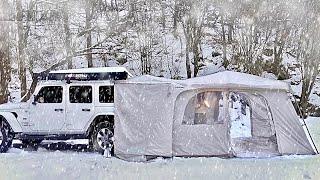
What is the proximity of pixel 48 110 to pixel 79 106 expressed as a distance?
80 cm

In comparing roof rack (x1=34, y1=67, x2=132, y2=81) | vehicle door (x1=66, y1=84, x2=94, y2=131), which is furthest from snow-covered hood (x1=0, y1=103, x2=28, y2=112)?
vehicle door (x1=66, y1=84, x2=94, y2=131)

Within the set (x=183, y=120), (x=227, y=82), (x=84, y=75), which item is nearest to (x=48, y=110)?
(x=84, y=75)

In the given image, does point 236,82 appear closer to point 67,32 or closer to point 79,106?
point 79,106

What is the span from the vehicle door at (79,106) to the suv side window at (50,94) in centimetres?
26

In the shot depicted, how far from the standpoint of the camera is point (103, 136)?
13.0m

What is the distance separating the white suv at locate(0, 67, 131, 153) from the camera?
12938mm

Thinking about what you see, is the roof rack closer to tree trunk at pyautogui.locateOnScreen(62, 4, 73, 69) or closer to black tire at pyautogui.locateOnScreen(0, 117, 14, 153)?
black tire at pyautogui.locateOnScreen(0, 117, 14, 153)

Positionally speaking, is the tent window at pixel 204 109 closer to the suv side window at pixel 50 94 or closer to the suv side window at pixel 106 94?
A: the suv side window at pixel 106 94

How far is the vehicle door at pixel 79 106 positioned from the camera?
42.4ft

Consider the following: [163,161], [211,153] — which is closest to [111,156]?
[163,161]

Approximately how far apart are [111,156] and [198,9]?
51.0 feet

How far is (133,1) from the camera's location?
24312 mm

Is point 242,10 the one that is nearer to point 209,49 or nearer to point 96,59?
point 209,49

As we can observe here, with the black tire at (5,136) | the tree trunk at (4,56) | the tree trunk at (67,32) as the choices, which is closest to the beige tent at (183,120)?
→ the black tire at (5,136)
